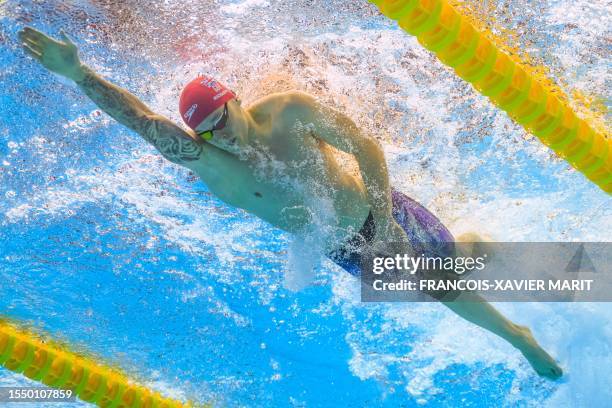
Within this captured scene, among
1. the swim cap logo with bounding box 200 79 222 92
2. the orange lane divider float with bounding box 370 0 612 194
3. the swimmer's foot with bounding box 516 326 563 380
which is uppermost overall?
the orange lane divider float with bounding box 370 0 612 194

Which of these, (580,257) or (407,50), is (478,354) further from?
(407,50)

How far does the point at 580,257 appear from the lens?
162 inches

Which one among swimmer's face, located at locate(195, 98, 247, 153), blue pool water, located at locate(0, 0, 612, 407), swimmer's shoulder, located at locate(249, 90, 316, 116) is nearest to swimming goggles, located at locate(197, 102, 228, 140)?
swimmer's face, located at locate(195, 98, 247, 153)

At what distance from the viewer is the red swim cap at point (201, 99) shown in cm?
238

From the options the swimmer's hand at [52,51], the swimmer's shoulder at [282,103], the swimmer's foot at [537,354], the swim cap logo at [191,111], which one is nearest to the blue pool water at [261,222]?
the swimmer's shoulder at [282,103]

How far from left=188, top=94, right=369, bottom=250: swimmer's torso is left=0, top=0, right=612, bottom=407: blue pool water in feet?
3.55

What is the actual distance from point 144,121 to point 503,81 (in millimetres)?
1562

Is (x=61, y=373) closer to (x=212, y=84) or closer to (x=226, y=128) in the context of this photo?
(x=226, y=128)

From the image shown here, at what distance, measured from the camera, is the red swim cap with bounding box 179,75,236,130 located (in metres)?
2.38

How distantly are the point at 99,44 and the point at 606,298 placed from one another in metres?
4.05

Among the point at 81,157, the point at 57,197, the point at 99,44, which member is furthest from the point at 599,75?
the point at 57,197

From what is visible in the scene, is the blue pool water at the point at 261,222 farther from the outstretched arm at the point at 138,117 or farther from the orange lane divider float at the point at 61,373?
the outstretched arm at the point at 138,117

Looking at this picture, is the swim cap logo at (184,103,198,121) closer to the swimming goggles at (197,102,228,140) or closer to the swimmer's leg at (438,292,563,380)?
the swimming goggles at (197,102,228,140)

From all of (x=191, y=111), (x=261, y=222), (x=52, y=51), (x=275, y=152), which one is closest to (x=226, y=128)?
(x=191, y=111)
